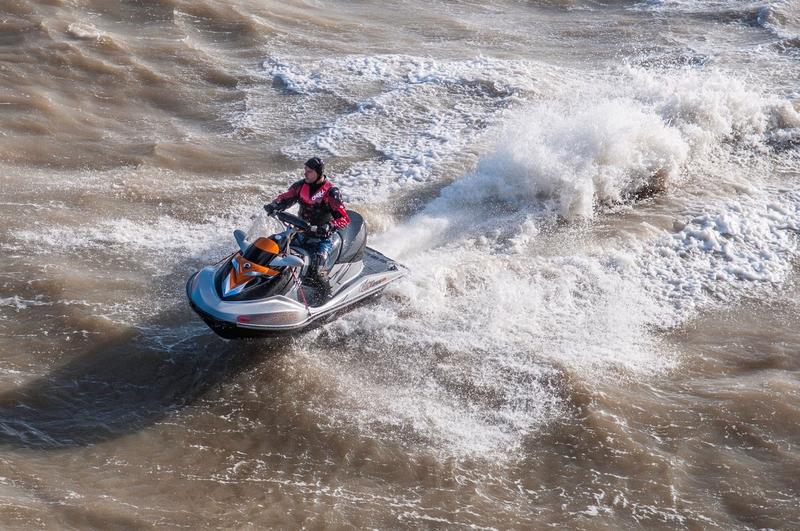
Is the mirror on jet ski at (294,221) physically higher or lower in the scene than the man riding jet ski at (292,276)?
higher

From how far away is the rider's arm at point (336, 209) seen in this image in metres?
8.18

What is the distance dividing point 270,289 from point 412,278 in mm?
2015

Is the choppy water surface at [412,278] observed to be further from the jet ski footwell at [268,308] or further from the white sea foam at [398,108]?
the jet ski footwell at [268,308]

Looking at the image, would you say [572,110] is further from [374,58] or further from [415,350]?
[415,350]

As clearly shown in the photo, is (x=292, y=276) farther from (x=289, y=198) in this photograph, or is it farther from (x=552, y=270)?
(x=552, y=270)

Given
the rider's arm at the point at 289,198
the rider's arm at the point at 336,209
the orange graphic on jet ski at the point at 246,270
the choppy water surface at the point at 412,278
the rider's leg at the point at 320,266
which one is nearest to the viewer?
the choppy water surface at the point at 412,278

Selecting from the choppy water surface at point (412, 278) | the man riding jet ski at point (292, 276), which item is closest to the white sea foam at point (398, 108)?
the choppy water surface at point (412, 278)

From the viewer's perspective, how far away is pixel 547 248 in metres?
10.1

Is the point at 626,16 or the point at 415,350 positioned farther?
the point at 626,16

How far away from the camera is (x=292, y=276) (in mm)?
7758

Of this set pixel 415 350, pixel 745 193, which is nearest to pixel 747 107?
pixel 745 193

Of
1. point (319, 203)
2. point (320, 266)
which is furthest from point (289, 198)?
point (320, 266)

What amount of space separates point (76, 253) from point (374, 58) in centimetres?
799

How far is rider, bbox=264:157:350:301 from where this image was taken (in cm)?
805
